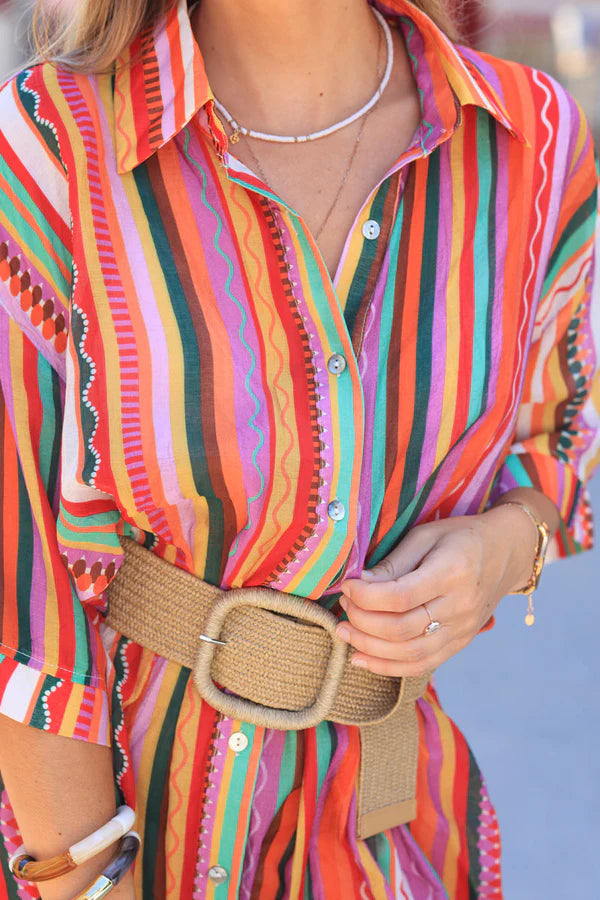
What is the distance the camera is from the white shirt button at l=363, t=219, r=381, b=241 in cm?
130

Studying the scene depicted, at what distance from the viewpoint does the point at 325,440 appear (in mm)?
1227

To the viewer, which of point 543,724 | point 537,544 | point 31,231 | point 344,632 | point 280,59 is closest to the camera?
point 31,231

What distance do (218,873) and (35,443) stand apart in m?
0.55

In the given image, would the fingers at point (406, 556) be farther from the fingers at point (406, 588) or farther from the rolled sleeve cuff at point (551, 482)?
the rolled sleeve cuff at point (551, 482)

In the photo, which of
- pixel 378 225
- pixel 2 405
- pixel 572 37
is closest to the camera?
pixel 2 405

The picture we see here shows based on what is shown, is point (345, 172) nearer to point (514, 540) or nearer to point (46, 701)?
point (514, 540)

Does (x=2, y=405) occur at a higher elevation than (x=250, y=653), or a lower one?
higher

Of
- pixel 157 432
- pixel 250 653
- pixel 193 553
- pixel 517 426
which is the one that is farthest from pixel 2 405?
pixel 517 426

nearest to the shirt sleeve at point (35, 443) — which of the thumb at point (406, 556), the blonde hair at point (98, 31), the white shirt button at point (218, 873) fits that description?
the blonde hair at point (98, 31)

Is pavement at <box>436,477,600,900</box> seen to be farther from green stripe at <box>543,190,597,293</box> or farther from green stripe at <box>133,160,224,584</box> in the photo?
green stripe at <box>133,160,224,584</box>

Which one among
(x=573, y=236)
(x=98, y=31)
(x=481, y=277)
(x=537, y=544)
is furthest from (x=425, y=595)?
(x=98, y=31)

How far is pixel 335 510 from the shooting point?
123cm

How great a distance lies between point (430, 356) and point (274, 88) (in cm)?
40

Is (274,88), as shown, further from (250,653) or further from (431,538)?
(250,653)
